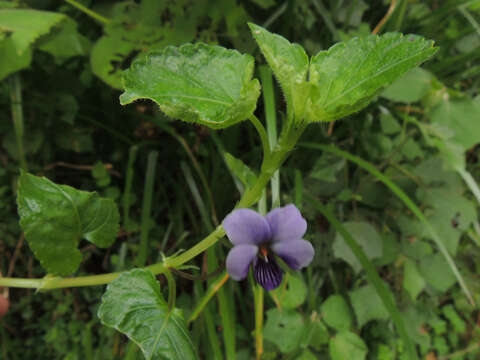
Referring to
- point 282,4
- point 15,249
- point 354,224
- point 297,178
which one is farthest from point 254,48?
point 15,249

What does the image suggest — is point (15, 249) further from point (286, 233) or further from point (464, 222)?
point (464, 222)

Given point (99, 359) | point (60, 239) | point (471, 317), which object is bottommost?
point (471, 317)

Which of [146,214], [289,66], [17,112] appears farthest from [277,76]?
[17,112]

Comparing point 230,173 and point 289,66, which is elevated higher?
point 289,66

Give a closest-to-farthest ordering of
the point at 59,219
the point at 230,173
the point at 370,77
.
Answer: the point at 370,77
the point at 59,219
the point at 230,173

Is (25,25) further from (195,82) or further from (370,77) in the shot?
(370,77)

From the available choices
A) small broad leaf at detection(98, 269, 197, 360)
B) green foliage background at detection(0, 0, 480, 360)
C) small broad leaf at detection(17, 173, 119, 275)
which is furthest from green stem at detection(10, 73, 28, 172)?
small broad leaf at detection(98, 269, 197, 360)

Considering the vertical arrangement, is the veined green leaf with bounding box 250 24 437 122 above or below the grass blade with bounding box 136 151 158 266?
above

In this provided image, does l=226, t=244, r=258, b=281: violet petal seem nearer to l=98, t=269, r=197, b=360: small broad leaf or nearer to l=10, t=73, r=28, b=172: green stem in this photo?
l=98, t=269, r=197, b=360: small broad leaf
